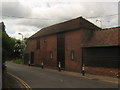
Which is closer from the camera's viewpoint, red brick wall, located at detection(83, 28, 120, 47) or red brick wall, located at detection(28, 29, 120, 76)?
red brick wall, located at detection(83, 28, 120, 47)

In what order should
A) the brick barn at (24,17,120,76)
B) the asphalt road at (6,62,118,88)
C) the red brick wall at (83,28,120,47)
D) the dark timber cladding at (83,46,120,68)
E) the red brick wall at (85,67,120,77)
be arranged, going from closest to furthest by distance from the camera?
the asphalt road at (6,62,118,88) < the red brick wall at (85,67,120,77) < the dark timber cladding at (83,46,120,68) < the brick barn at (24,17,120,76) < the red brick wall at (83,28,120,47)

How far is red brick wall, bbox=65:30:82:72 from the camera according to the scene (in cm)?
2688

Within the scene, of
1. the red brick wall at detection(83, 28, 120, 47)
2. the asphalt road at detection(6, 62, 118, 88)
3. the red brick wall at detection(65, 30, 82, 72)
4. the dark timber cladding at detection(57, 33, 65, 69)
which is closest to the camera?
the asphalt road at detection(6, 62, 118, 88)

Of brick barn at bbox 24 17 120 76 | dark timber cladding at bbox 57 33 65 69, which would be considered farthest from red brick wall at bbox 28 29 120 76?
dark timber cladding at bbox 57 33 65 69

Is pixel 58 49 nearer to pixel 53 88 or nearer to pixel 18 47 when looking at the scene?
pixel 53 88

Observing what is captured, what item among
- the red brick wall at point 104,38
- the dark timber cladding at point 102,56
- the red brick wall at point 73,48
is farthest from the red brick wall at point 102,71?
the red brick wall at point 104,38

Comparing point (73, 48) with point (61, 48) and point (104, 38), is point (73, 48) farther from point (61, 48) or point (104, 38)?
point (104, 38)

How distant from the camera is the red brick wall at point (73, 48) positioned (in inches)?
1058

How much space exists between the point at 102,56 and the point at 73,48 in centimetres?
685

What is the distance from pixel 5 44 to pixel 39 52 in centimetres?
2238

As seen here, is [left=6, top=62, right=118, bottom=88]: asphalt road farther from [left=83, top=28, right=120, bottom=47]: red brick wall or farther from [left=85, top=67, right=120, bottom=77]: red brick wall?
[left=83, top=28, right=120, bottom=47]: red brick wall

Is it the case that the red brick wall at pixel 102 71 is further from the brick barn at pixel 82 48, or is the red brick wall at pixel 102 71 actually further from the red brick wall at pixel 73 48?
the red brick wall at pixel 73 48

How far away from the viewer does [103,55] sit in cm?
2211

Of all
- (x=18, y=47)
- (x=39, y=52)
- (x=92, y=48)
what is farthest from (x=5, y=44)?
(x=18, y=47)
